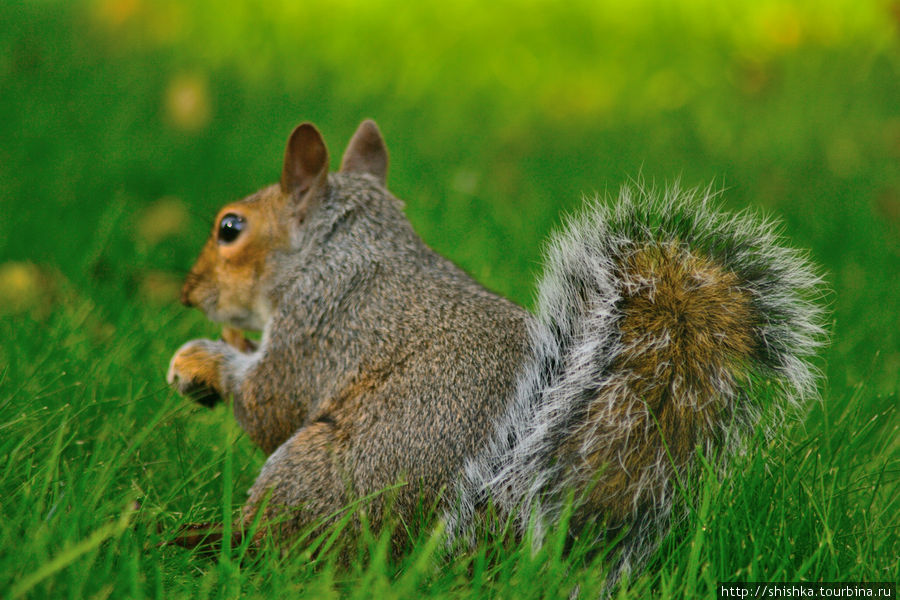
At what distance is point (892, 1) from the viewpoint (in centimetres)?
433

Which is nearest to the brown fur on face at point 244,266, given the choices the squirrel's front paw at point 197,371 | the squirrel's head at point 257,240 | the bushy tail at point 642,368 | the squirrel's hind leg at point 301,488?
the squirrel's head at point 257,240

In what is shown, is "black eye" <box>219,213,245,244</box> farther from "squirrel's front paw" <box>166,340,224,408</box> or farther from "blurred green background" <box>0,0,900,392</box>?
"blurred green background" <box>0,0,900,392</box>

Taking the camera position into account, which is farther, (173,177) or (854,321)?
(173,177)

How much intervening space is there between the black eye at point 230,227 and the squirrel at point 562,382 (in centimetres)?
31

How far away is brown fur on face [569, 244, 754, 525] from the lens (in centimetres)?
153

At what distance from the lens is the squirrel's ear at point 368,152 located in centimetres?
231

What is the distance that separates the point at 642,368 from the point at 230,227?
0.96 metres

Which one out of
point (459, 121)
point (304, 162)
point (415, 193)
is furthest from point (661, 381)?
point (459, 121)

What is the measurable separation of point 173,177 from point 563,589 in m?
2.48

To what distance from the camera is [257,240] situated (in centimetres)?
204

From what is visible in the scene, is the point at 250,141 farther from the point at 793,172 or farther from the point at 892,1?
the point at 892,1

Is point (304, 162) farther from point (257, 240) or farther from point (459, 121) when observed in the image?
point (459, 121)

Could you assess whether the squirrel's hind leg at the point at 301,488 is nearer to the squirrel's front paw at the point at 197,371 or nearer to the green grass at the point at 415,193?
the green grass at the point at 415,193

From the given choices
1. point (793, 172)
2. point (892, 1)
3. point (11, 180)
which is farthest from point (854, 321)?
point (11, 180)
